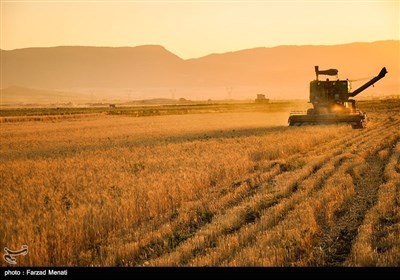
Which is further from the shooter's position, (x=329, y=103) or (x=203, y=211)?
(x=329, y=103)

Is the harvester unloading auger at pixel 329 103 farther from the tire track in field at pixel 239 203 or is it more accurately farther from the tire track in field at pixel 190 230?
the tire track in field at pixel 190 230

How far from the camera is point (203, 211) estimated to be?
33.1 feet

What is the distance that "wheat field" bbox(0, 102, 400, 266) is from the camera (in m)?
7.38

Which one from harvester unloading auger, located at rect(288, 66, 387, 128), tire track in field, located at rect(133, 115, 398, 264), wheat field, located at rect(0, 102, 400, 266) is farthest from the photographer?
harvester unloading auger, located at rect(288, 66, 387, 128)

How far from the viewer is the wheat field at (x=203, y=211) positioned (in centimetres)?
738

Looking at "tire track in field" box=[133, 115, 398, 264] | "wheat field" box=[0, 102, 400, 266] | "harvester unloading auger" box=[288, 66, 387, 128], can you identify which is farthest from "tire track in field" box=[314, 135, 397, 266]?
"harvester unloading auger" box=[288, 66, 387, 128]

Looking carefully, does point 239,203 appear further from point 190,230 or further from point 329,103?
point 329,103

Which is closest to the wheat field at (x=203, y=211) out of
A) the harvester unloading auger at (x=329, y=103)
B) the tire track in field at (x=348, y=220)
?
the tire track in field at (x=348, y=220)

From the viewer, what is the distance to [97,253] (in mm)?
7859

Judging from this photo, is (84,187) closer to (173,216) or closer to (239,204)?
(173,216)

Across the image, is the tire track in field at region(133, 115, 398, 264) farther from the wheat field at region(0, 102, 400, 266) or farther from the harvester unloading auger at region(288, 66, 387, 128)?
the harvester unloading auger at region(288, 66, 387, 128)

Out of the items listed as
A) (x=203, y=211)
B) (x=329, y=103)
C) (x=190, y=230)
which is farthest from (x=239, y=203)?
(x=329, y=103)
